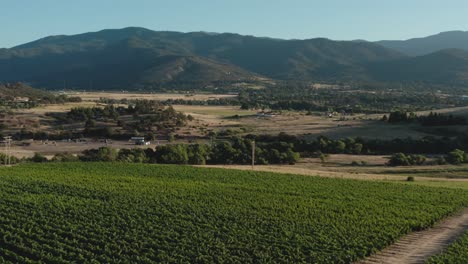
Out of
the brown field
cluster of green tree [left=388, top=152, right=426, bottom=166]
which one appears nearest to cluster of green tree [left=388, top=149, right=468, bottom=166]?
cluster of green tree [left=388, top=152, right=426, bottom=166]

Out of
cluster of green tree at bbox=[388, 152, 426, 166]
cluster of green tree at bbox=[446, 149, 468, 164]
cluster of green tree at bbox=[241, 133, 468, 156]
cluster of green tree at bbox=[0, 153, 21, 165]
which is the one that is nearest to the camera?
cluster of green tree at bbox=[0, 153, 21, 165]

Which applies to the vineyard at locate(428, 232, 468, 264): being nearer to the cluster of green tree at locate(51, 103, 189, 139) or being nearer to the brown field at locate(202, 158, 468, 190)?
the brown field at locate(202, 158, 468, 190)

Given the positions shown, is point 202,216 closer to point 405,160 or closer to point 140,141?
point 405,160

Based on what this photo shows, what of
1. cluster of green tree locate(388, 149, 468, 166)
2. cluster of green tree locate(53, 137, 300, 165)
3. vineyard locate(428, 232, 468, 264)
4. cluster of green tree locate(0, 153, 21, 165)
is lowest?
cluster of green tree locate(388, 149, 468, 166)

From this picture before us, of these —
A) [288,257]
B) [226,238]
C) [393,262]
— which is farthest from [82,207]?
[393,262]

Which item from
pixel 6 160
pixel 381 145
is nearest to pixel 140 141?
pixel 6 160

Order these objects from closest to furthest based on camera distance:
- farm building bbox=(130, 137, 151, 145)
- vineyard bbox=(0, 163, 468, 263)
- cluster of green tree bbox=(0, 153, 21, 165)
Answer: vineyard bbox=(0, 163, 468, 263)
cluster of green tree bbox=(0, 153, 21, 165)
farm building bbox=(130, 137, 151, 145)
